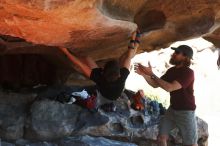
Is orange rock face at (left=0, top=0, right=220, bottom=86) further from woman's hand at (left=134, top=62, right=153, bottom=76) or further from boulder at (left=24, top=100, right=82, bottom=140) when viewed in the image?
boulder at (left=24, top=100, right=82, bottom=140)

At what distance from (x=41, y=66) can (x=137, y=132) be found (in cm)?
243

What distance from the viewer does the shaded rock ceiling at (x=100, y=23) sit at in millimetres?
4305

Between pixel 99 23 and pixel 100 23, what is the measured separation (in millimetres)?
26

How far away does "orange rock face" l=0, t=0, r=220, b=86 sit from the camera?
4309 mm

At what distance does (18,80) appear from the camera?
8031mm

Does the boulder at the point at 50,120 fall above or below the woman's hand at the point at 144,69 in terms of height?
below

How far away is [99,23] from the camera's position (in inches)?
197

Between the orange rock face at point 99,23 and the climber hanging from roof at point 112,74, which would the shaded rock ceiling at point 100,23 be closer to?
the orange rock face at point 99,23

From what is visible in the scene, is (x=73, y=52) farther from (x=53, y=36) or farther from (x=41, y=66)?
(x=41, y=66)

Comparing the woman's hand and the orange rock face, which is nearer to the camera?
the orange rock face

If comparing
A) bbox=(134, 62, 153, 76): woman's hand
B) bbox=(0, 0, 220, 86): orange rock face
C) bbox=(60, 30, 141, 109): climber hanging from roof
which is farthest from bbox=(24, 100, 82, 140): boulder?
bbox=(134, 62, 153, 76): woman's hand

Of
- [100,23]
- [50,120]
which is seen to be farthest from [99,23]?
[50,120]

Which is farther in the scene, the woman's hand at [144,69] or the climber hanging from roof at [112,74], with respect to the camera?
the woman's hand at [144,69]

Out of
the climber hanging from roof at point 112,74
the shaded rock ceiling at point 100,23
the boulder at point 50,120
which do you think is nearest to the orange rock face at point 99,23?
the shaded rock ceiling at point 100,23
